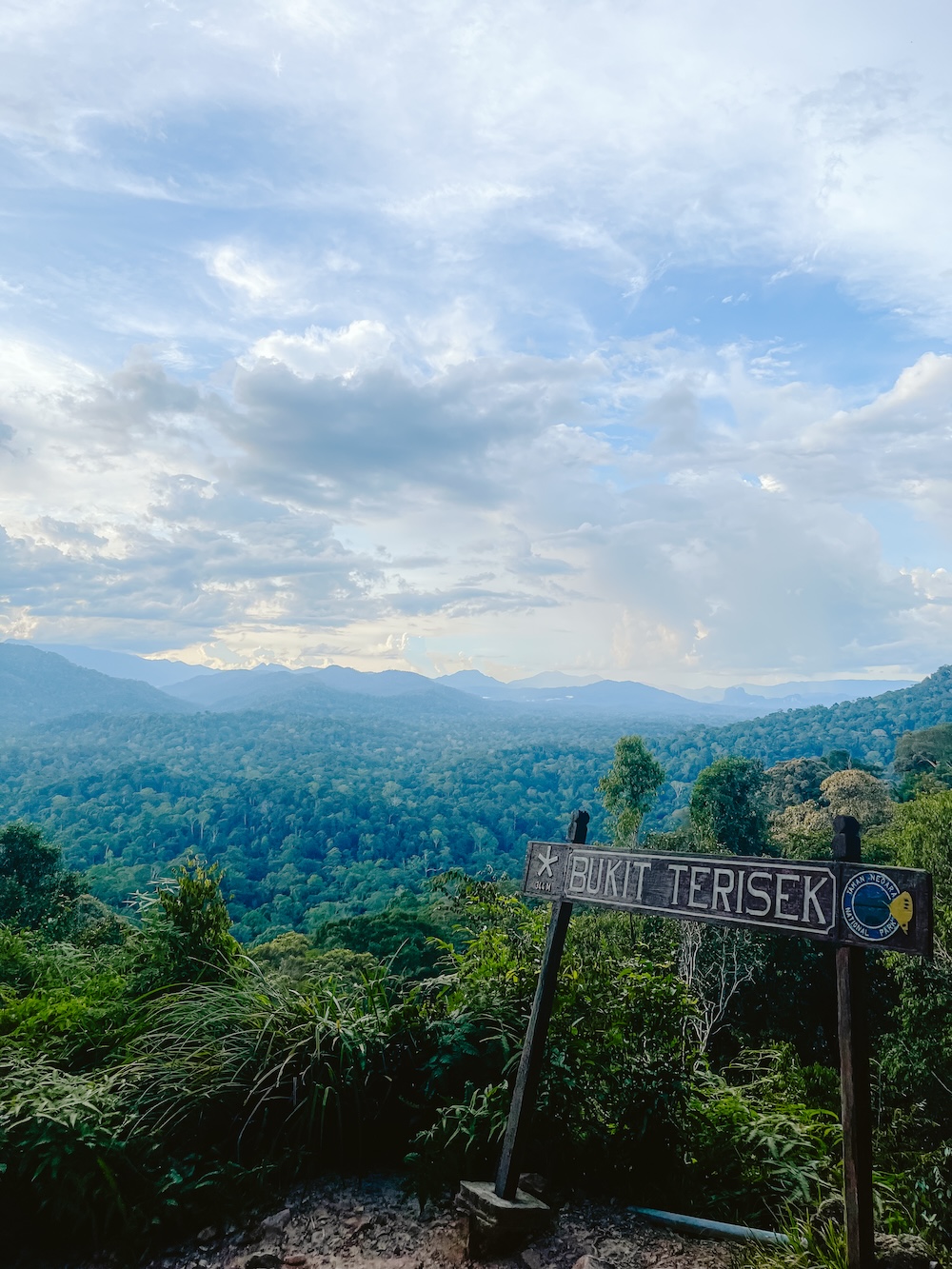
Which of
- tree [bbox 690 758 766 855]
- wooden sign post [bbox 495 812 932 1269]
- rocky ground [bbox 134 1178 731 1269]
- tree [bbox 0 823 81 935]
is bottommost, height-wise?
tree [bbox 0 823 81 935]

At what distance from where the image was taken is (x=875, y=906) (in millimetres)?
2717

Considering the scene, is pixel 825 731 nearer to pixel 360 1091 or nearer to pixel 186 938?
pixel 186 938

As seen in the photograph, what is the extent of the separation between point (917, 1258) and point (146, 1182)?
10.4 ft

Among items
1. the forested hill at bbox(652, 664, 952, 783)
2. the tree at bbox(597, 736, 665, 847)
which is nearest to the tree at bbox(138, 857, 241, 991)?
the tree at bbox(597, 736, 665, 847)

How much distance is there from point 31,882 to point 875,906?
934 inches

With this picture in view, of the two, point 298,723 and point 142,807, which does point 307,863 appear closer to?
point 142,807

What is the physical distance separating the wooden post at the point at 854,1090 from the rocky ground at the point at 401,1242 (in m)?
0.58

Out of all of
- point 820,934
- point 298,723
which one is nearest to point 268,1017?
point 820,934

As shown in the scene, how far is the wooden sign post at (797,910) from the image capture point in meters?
2.70

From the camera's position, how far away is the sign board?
267cm

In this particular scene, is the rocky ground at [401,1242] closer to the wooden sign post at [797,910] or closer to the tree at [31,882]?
the wooden sign post at [797,910]

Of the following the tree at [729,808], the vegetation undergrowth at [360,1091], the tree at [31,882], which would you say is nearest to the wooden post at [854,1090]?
the vegetation undergrowth at [360,1091]

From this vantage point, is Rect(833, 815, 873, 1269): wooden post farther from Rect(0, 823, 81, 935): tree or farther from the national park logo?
Rect(0, 823, 81, 935): tree

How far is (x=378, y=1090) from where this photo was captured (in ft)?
12.8
